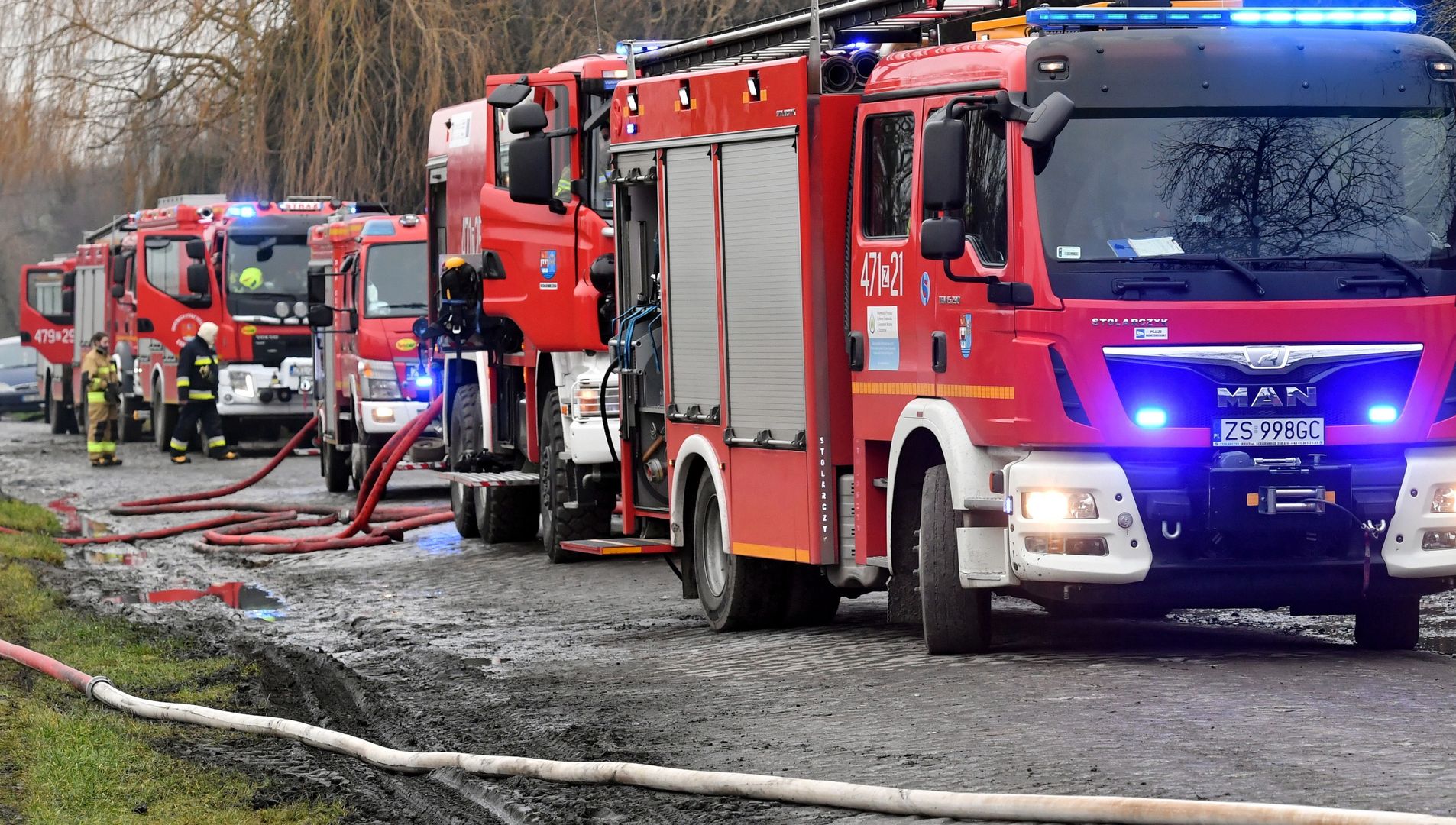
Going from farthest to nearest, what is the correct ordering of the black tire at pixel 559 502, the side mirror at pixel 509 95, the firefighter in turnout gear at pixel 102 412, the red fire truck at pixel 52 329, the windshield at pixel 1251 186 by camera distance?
the red fire truck at pixel 52 329 < the firefighter in turnout gear at pixel 102 412 < the black tire at pixel 559 502 < the side mirror at pixel 509 95 < the windshield at pixel 1251 186

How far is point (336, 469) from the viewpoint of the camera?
24156 millimetres

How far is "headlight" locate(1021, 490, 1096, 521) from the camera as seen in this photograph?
9.10 metres

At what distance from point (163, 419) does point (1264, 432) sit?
977 inches

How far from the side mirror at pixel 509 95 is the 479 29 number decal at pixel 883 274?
5281mm

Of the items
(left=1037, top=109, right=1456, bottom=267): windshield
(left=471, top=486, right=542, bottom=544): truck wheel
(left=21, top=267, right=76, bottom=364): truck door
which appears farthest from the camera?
(left=21, top=267, right=76, bottom=364): truck door

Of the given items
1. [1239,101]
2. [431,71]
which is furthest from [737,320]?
[431,71]

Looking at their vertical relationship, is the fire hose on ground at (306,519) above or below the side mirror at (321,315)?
below

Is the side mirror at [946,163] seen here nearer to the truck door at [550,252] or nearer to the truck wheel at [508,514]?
the truck door at [550,252]

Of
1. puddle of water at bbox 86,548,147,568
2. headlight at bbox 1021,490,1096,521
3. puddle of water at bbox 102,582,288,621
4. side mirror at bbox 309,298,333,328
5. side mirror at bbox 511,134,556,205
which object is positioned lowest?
puddle of water at bbox 102,582,288,621

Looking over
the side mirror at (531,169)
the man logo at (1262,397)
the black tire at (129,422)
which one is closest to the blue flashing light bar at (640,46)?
the side mirror at (531,169)

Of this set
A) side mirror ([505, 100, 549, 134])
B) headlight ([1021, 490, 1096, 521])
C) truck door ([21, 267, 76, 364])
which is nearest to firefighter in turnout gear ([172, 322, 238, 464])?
truck door ([21, 267, 76, 364])

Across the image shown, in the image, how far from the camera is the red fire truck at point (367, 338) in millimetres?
22328

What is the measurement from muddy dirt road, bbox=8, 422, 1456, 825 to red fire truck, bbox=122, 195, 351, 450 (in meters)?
14.1

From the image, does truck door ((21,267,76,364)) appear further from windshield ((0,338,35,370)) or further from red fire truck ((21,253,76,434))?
windshield ((0,338,35,370))
